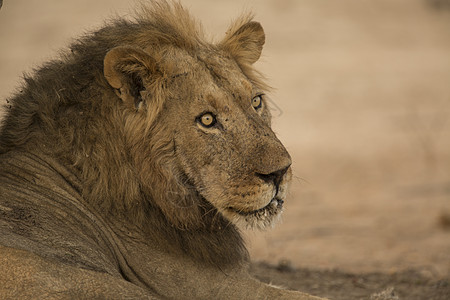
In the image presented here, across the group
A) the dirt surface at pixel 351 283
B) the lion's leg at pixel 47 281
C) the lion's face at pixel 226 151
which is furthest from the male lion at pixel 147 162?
the dirt surface at pixel 351 283

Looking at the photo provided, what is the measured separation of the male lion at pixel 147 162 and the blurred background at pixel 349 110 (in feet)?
2.32

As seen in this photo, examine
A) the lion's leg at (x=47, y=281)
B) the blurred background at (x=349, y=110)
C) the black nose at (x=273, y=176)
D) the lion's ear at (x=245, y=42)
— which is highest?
the blurred background at (x=349, y=110)

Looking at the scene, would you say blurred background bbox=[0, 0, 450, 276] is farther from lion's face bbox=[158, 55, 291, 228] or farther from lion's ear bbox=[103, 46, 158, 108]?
lion's ear bbox=[103, 46, 158, 108]

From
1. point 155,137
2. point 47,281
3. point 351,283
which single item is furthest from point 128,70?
point 351,283

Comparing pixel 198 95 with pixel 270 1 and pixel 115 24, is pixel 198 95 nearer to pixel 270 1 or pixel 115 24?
pixel 115 24

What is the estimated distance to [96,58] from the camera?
4.55m

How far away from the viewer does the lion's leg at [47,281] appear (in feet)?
11.7

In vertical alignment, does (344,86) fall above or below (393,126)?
above

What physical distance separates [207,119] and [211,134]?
0.30ft

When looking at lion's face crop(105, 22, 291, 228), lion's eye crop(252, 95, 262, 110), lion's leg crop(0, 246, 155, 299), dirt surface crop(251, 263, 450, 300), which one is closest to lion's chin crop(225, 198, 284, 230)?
lion's face crop(105, 22, 291, 228)

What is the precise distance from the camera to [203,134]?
4414 millimetres

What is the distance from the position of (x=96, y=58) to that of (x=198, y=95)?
2.18 feet

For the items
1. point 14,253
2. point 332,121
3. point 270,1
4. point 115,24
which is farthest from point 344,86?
point 14,253

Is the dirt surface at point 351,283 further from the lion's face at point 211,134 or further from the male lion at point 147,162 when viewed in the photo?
the lion's face at point 211,134
